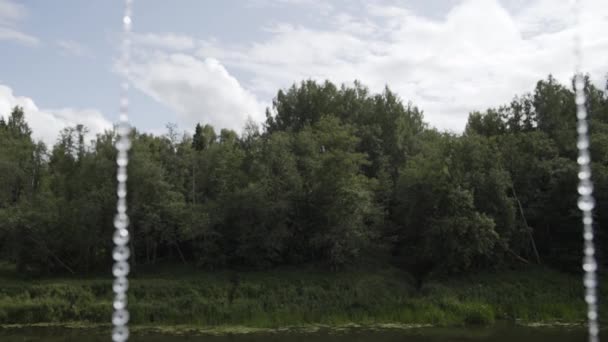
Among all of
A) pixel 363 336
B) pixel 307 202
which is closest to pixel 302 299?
pixel 363 336

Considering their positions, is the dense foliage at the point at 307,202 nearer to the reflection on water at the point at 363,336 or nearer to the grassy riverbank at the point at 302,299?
the grassy riverbank at the point at 302,299

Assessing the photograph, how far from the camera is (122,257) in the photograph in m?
2.93

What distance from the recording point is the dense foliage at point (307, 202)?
31.8m

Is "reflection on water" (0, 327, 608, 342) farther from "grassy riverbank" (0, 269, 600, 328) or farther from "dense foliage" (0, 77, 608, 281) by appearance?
"dense foliage" (0, 77, 608, 281)

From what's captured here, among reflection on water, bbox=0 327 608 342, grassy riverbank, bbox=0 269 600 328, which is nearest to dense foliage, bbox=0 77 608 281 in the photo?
grassy riverbank, bbox=0 269 600 328

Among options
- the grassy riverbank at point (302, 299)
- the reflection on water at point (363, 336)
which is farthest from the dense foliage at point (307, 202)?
the reflection on water at point (363, 336)

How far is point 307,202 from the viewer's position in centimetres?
3466

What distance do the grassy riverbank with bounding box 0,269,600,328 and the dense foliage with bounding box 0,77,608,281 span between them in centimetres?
192

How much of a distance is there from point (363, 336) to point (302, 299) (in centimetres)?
598

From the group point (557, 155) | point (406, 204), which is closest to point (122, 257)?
point (406, 204)

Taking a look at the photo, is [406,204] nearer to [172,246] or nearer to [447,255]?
[447,255]

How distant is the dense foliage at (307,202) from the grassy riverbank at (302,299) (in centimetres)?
192

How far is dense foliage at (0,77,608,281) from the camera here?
31.8 meters

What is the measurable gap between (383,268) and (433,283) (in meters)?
3.97
